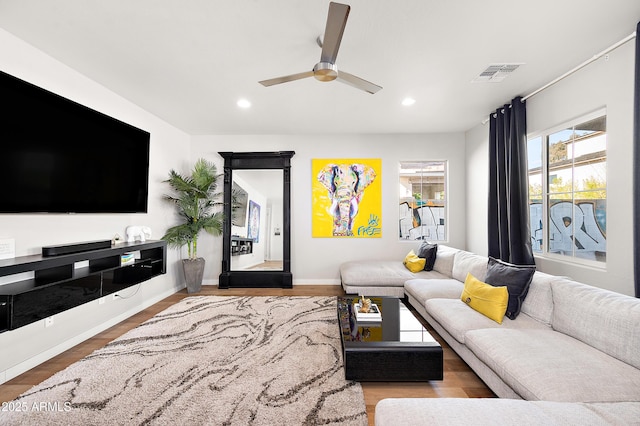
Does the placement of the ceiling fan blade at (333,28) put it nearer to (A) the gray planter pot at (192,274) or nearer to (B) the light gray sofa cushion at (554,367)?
(B) the light gray sofa cushion at (554,367)

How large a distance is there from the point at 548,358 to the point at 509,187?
7.59 feet

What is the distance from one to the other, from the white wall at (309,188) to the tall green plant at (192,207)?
1.77ft

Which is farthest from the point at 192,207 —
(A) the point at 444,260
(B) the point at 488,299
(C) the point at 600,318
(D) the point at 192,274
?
(C) the point at 600,318

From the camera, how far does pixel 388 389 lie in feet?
6.26

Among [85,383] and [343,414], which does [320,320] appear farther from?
[85,383]

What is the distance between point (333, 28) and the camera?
A: 165 cm

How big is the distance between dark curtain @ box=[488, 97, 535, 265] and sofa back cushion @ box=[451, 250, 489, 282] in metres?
0.44

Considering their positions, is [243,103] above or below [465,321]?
above

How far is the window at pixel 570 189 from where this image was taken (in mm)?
2480

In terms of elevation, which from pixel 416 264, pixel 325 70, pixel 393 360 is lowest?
pixel 393 360

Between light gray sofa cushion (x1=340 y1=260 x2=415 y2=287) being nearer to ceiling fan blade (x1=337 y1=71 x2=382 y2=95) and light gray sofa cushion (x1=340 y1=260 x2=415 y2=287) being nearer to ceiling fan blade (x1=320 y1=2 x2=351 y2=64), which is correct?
ceiling fan blade (x1=337 y1=71 x2=382 y2=95)

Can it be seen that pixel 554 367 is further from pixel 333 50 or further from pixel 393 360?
pixel 333 50

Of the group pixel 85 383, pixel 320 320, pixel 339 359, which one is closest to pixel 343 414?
pixel 339 359

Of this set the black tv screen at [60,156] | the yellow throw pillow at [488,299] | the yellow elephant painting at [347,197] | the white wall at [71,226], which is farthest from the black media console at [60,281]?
the yellow throw pillow at [488,299]
